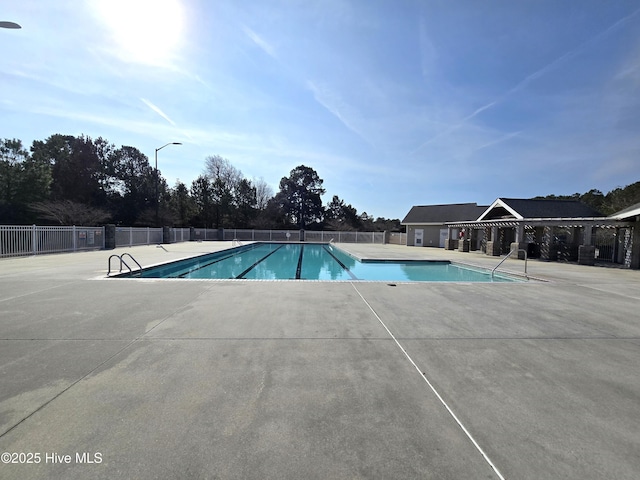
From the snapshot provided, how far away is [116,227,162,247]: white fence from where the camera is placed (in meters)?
19.8

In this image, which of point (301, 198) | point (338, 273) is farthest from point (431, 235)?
point (301, 198)

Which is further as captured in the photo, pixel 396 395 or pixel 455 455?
pixel 396 395

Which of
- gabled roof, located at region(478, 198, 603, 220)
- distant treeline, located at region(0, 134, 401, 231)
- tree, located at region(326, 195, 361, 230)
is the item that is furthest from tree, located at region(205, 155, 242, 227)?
gabled roof, located at region(478, 198, 603, 220)

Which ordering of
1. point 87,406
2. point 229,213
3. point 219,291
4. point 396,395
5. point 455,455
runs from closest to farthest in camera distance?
point 455,455
point 87,406
point 396,395
point 219,291
point 229,213

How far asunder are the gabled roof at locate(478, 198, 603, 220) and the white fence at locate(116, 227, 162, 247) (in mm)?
25123

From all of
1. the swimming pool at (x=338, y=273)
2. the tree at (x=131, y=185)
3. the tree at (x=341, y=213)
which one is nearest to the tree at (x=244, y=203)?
the tree at (x=131, y=185)

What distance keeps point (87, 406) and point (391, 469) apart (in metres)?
2.33

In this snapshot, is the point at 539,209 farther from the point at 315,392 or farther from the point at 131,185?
the point at 131,185

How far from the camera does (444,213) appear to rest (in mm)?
30812

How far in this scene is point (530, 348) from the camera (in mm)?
3719

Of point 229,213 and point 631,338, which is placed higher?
point 229,213

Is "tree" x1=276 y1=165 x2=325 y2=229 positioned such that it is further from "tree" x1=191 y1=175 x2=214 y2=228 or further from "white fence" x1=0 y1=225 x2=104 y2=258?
"white fence" x1=0 y1=225 x2=104 y2=258

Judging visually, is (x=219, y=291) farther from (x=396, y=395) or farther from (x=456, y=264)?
(x=456, y=264)

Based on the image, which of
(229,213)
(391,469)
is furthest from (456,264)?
(229,213)
